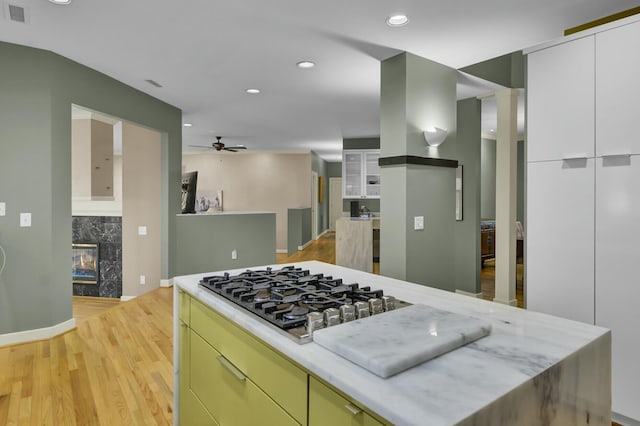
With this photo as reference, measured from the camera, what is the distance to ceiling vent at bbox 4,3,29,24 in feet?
8.86

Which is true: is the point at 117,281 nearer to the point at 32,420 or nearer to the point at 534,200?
the point at 32,420

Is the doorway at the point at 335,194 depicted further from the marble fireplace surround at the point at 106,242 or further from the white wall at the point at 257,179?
the marble fireplace surround at the point at 106,242

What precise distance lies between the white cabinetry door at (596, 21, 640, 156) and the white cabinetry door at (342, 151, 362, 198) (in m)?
5.38

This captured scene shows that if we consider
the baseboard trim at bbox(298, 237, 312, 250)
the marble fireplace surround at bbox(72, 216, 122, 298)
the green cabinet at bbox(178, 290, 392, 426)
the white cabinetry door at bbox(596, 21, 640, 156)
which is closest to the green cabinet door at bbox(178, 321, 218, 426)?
the green cabinet at bbox(178, 290, 392, 426)

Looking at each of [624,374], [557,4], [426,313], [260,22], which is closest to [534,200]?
[624,374]

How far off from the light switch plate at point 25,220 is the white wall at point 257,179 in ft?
22.6

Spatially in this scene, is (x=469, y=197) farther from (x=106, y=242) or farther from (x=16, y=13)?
(x=106, y=242)

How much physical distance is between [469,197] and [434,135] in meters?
2.04

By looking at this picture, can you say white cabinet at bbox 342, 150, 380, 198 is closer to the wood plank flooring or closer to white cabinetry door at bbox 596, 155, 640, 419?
the wood plank flooring

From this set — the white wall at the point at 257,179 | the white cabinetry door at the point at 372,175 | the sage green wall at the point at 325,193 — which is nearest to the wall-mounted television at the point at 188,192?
the white cabinetry door at the point at 372,175

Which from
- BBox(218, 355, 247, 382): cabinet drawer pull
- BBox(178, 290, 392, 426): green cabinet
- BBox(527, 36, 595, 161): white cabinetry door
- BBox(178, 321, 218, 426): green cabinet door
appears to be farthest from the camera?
BBox(527, 36, 595, 161): white cabinetry door

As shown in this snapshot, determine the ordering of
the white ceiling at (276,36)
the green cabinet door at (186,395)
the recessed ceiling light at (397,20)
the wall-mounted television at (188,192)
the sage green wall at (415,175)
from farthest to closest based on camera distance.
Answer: the wall-mounted television at (188,192) < the sage green wall at (415,175) < the recessed ceiling light at (397,20) < the white ceiling at (276,36) < the green cabinet door at (186,395)

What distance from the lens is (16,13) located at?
2.79 metres

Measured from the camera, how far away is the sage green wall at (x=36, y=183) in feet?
11.0
